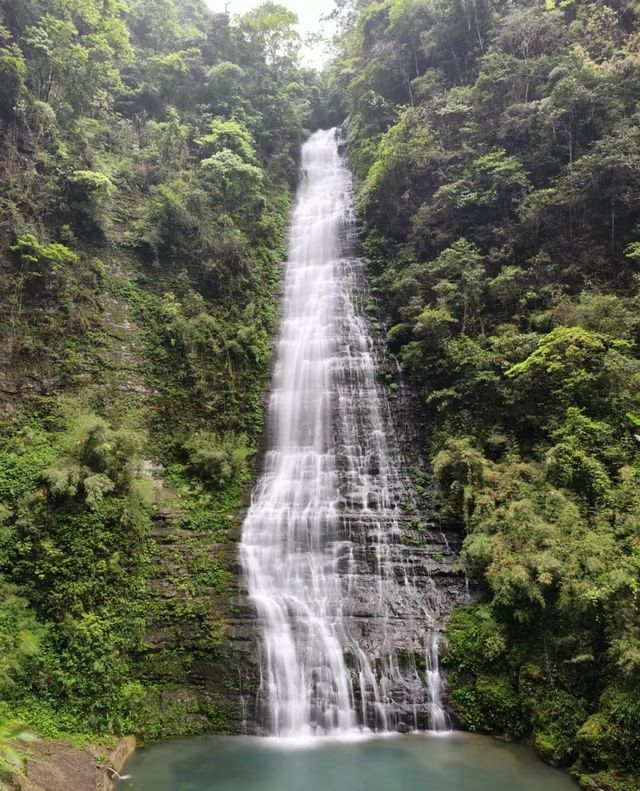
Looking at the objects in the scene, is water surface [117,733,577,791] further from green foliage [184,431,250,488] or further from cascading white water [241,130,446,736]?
green foliage [184,431,250,488]

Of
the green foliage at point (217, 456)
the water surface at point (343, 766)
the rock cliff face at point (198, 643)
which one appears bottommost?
the water surface at point (343, 766)

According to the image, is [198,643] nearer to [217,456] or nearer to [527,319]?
[217,456]

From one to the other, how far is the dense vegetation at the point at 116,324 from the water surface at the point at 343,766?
2.88ft

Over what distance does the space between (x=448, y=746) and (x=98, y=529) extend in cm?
744

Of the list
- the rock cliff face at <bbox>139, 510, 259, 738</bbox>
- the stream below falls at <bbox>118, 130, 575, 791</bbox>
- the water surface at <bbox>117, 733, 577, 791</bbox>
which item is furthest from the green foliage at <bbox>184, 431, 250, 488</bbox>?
the water surface at <bbox>117, 733, 577, 791</bbox>

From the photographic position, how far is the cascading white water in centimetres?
902

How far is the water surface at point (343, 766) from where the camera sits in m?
7.34

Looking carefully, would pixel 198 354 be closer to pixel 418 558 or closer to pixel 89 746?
pixel 418 558

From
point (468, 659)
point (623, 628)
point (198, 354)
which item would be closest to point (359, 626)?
point (468, 659)

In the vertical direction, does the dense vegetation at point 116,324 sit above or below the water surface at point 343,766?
above

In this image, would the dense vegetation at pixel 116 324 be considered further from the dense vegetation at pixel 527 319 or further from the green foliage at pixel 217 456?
the dense vegetation at pixel 527 319

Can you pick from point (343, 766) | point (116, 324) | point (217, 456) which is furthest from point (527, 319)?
point (116, 324)

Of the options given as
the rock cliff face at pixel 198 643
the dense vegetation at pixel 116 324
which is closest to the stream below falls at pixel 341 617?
the rock cliff face at pixel 198 643

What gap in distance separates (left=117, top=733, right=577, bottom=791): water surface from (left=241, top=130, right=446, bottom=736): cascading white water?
1.56 ft
